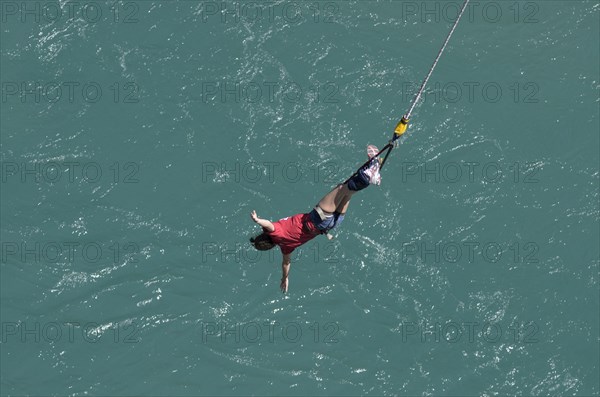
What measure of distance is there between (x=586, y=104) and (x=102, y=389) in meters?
17.4

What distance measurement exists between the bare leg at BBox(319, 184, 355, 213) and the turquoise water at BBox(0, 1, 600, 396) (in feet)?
27.1

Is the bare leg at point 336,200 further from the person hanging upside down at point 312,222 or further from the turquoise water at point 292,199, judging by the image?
the turquoise water at point 292,199

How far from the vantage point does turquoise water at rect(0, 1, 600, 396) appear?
31.2 meters

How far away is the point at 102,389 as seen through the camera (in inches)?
1209

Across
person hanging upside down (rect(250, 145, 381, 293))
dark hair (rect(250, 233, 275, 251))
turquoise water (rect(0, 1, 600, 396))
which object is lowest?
dark hair (rect(250, 233, 275, 251))

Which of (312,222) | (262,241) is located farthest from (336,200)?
(262,241)

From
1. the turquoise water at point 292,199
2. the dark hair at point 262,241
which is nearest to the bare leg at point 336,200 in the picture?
the dark hair at point 262,241

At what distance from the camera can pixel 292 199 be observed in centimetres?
3228

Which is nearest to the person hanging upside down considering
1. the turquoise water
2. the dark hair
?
the dark hair

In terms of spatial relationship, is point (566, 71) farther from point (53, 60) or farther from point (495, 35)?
point (53, 60)

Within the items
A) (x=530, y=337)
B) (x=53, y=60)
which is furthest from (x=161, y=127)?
(x=530, y=337)

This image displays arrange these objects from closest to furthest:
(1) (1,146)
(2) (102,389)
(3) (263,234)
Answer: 1. (3) (263,234)
2. (2) (102,389)
3. (1) (1,146)

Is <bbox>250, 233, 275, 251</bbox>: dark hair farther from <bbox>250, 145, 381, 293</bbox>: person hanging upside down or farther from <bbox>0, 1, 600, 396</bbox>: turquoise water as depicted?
<bbox>0, 1, 600, 396</bbox>: turquoise water

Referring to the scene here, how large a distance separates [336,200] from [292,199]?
348 inches
